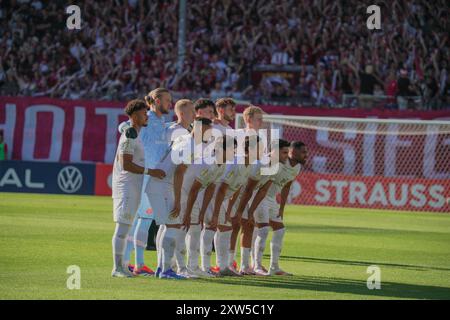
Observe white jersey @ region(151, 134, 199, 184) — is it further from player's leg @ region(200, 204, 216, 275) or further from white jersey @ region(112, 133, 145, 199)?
player's leg @ region(200, 204, 216, 275)

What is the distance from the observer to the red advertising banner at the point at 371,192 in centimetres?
2627

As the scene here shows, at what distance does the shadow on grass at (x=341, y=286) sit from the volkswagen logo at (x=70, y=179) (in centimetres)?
1768

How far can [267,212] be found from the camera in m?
13.3

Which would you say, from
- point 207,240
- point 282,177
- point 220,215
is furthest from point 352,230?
point 207,240

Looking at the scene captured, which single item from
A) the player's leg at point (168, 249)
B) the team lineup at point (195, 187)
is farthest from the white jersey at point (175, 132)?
the player's leg at point (168, 249)

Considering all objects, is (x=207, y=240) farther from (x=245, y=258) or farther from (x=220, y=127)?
(x=220, y=127)

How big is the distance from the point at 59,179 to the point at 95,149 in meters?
1.58

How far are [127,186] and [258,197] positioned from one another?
6.37ft

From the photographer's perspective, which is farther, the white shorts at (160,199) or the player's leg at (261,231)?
the player's leg at (261,231)

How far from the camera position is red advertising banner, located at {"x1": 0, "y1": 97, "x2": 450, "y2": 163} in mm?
30422

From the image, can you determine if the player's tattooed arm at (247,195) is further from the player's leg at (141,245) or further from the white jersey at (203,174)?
the player's leg at (141,245)

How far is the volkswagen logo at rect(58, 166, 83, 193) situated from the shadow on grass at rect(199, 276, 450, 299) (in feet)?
58.0
